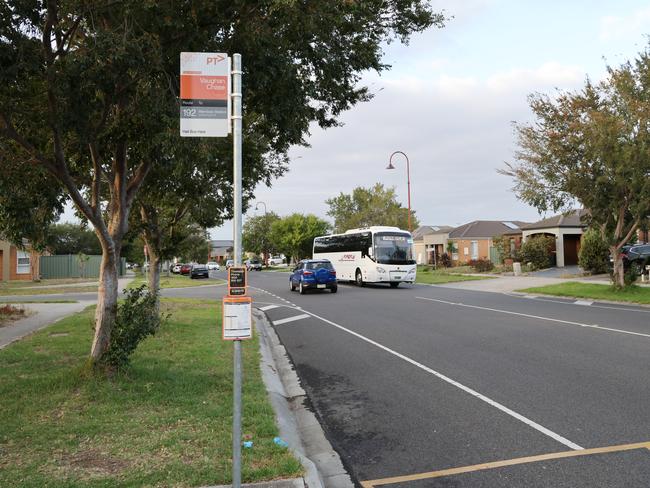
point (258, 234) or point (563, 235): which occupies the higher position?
point (258, 234)

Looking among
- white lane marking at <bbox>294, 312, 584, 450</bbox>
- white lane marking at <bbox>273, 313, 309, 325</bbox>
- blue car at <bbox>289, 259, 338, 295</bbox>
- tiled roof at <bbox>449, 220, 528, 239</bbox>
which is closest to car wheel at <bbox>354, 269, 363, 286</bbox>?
blue car at <bbox>289, 259, 338, 295</bbox>

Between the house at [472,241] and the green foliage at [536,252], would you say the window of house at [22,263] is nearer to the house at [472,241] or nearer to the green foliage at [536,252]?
the house at [472,241]

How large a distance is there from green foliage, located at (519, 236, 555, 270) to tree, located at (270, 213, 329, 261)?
37136mm

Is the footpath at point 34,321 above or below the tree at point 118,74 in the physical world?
below

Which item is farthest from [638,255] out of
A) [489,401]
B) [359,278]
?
[489,401]

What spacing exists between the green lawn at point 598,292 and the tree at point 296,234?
163 ft

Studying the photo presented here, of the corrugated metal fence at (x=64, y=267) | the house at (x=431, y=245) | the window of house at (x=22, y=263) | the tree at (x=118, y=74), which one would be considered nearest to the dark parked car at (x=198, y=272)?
the corrugated metal fence at (x=64, y=267)

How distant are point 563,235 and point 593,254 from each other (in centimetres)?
1052

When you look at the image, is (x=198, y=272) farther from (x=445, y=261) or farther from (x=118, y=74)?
(x=118, y=74)

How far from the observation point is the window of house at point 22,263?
44.4 meters

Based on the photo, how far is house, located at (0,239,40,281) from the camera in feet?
140

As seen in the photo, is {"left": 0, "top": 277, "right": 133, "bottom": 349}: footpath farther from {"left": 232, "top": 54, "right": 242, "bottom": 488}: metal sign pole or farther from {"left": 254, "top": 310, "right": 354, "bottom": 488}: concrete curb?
{"left": 232, "top": 54, "right": 242, "bottom": 488}: metal sign pole

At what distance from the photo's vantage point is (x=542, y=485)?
4070 mm

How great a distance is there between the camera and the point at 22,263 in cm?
4488
